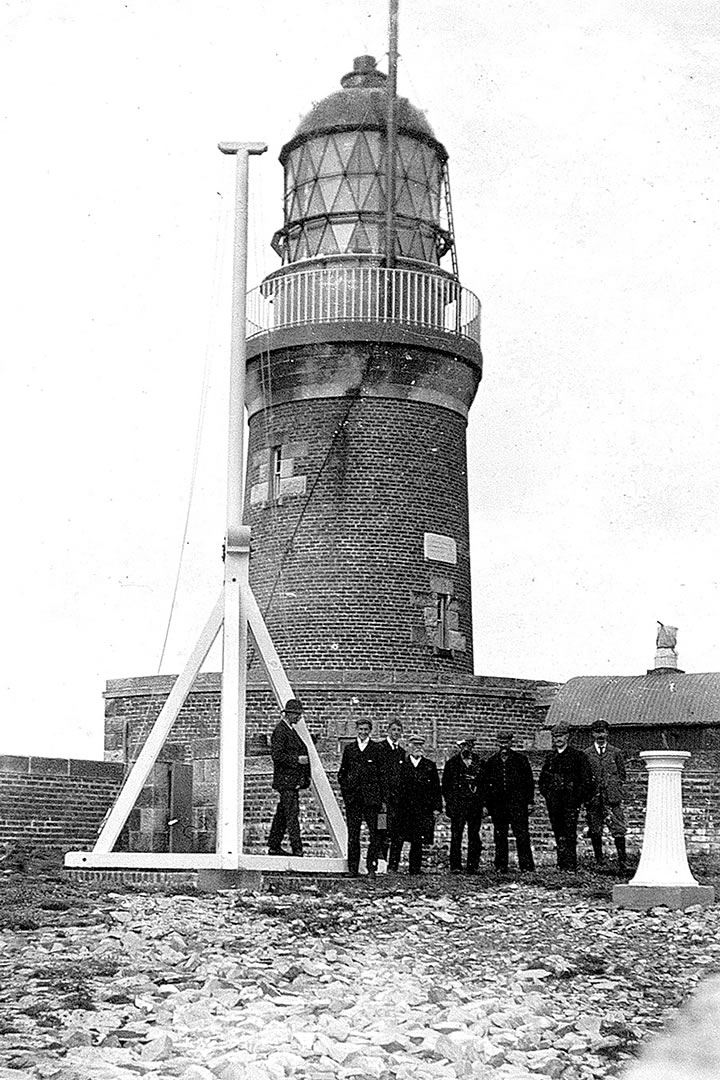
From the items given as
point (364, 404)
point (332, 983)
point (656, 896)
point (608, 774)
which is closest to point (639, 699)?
point (364, 404)

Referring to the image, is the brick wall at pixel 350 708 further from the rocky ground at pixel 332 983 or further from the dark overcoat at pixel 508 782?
the rocky ground at pixel 332 983

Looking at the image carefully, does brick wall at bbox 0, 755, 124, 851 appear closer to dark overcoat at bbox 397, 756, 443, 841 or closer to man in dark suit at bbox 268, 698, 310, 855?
dark overcoat at bbox 397, 756, 443, 841

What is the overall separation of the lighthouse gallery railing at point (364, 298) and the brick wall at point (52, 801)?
7.90 m

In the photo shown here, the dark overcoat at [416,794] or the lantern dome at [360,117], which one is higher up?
the lantern dome at [360,117]

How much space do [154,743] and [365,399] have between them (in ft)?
35.0

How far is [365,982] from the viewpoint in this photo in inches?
364

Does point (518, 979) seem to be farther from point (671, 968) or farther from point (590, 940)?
point (590, 940)

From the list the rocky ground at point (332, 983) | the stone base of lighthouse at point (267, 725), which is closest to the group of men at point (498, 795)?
the stone base of lighthouse at point (267, 725)

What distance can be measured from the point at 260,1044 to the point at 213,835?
13928mm

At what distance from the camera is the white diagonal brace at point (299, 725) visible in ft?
51.2

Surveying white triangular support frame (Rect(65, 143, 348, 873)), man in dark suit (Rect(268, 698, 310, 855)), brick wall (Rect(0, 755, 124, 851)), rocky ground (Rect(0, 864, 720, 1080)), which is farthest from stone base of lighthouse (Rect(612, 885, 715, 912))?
brick wall (Rect(0, 755, 124, 851))

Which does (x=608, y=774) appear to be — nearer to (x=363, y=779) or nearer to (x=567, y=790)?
(x=567, y=790)

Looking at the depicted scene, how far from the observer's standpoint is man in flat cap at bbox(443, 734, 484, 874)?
17.7 metres

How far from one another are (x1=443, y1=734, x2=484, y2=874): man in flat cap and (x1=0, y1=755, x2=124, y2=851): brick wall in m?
4.82
